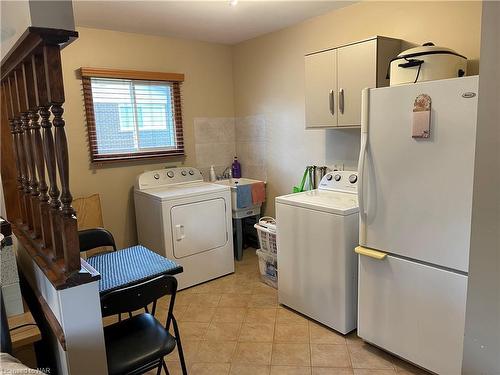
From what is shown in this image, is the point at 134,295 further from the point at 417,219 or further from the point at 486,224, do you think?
the point at 417,219

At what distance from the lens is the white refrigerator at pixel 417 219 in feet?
5.72

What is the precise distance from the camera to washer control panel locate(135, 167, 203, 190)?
348 centimetres

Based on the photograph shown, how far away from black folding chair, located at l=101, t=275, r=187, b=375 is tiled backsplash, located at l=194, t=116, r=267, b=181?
241cm

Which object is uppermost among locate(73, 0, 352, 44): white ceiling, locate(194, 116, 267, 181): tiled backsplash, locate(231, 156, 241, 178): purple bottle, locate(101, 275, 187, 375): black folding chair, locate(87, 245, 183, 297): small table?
locate(73, 0, 352, 44): white ceiling

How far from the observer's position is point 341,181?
2902 mm

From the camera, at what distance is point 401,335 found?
2.10 metres

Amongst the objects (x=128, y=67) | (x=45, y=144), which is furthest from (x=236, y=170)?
(x=45, y=144)

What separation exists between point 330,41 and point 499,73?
260 cm

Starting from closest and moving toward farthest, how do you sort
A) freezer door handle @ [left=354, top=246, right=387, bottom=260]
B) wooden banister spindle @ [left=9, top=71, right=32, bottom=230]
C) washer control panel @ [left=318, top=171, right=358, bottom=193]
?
wooden banister spindle @ [left=9, top=71, right=32, bottom=230] → freezer door handle @ [left=354, top=246, right=387, bottom=260] → washer control panel @ [left=318, top=171, right=358, bottom=193]

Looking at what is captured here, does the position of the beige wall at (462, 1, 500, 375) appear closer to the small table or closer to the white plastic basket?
the small table

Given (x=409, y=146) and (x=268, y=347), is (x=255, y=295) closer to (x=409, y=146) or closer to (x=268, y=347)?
(x=268, y=347)

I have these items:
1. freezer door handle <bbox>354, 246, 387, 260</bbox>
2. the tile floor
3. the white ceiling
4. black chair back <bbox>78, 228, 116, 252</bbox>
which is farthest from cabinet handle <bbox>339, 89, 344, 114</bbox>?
black chair back <bbox>78, 228, 116, 252</bbox>

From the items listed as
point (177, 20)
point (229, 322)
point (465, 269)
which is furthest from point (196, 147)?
point (465, 269)

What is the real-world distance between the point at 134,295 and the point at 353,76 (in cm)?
203
